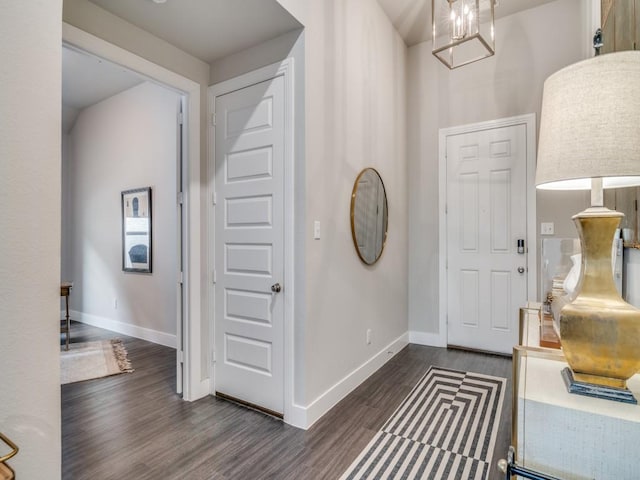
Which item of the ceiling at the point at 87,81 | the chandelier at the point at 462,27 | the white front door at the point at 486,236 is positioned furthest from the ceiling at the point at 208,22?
the white front door at the point at 486,236

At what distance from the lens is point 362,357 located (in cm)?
289

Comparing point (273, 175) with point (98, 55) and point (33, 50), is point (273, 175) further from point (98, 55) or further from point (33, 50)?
point (33, 50)

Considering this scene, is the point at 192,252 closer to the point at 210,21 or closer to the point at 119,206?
the point at 210,21

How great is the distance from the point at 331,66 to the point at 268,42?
47 cm

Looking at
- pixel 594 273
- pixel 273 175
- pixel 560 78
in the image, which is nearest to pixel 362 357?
pixel 273 175

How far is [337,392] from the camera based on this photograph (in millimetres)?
2496

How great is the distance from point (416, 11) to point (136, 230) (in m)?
3.99

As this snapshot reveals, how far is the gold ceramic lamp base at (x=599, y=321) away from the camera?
0.85 metres

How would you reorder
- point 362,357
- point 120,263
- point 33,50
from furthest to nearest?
point 120,263
point 362,357
point 33,50

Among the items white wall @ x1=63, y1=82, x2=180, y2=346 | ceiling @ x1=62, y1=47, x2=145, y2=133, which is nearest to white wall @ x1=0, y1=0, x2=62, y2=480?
white wall @ x1=63, y1=82, x2=180, y2=346

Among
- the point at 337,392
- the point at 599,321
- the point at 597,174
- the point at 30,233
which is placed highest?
the point at 597,174

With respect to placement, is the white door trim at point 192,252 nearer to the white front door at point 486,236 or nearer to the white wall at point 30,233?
the white wall at point 30,233

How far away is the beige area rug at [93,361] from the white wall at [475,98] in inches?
125

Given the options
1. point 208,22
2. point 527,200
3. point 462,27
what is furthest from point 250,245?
point 527,200
